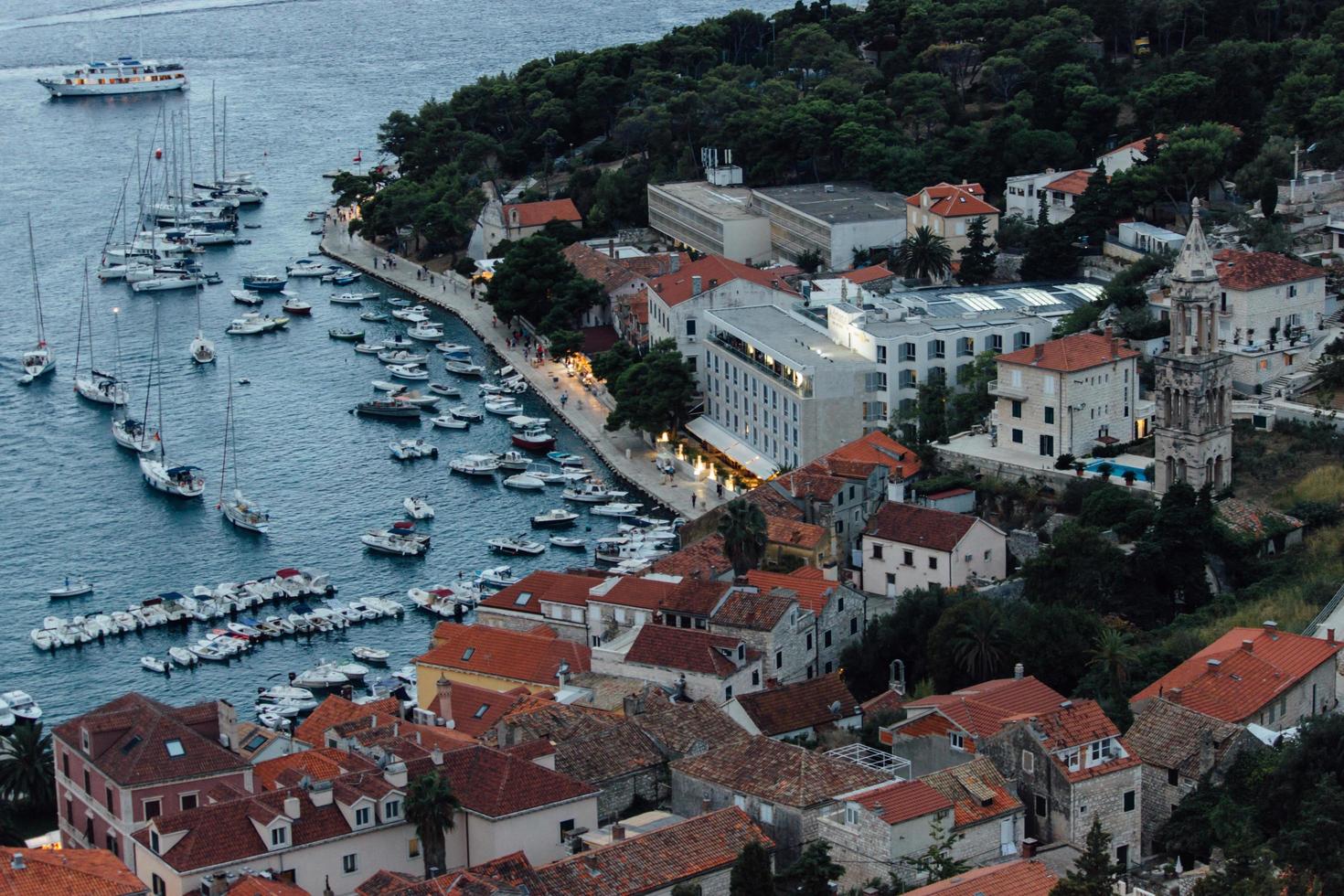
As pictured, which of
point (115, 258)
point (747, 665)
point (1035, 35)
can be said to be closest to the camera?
point (747, 665)

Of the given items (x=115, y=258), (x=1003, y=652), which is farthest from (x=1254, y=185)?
(x=115, y=258)

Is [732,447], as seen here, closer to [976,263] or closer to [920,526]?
[976,263]

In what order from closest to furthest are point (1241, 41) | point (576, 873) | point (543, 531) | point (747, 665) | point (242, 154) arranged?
point (576, 873)
point (747, 665)
point (543, 531)
point (1241, 41)
point (242, 154)

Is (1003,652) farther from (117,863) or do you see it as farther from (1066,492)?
(117,863)

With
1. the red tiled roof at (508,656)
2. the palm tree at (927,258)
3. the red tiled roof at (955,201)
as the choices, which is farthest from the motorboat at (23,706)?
the red tiled roof at (955,201)

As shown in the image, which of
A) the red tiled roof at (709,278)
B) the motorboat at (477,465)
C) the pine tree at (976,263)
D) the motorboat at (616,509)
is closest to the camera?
the motorboat at (616,509)

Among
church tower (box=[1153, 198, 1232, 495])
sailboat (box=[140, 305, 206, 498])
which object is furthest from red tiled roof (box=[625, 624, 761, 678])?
sailboat (box=[140, 305, 206, 498])

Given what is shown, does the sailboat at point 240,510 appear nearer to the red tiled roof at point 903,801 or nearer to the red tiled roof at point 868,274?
the red tiled roof at point 868,274
